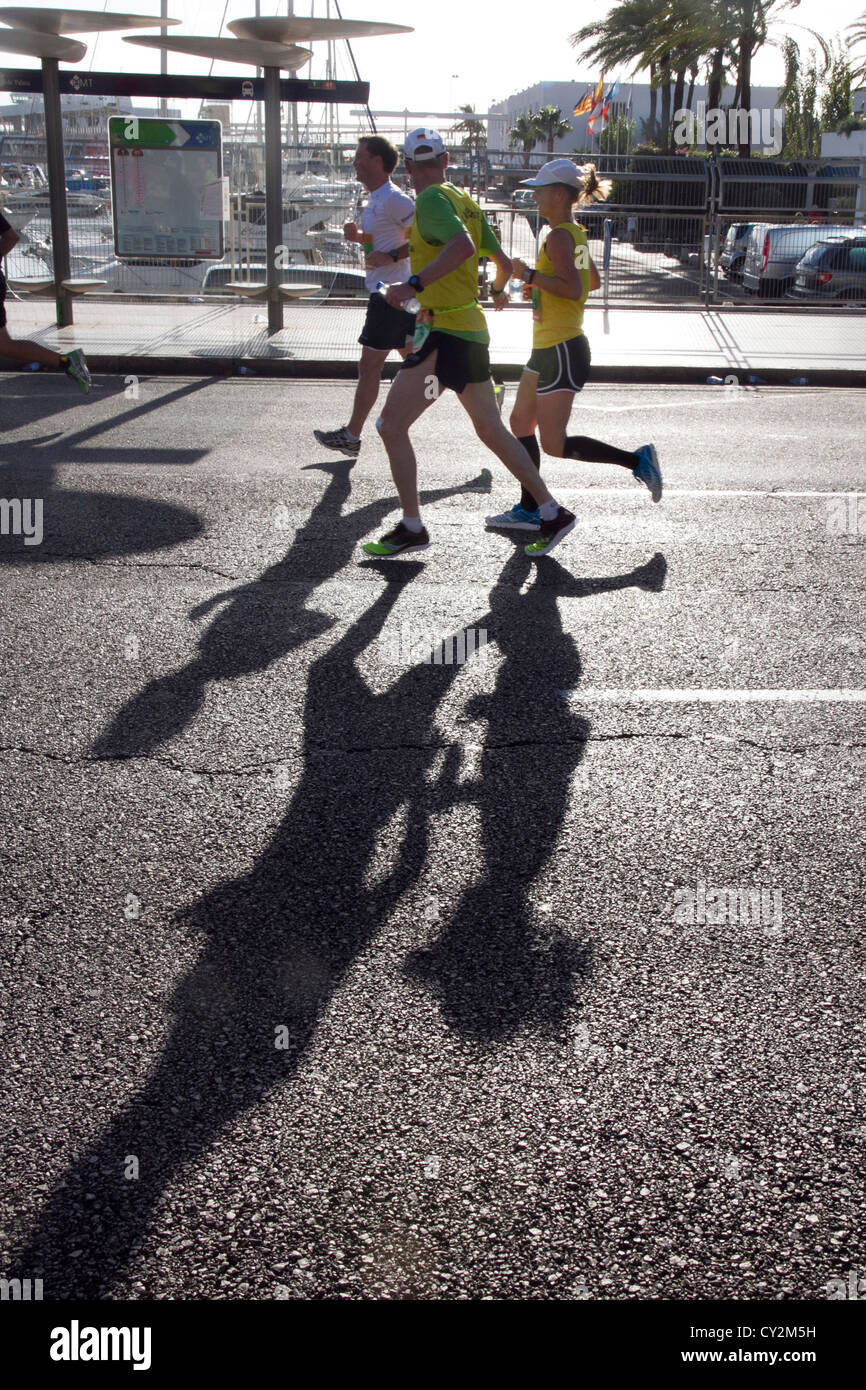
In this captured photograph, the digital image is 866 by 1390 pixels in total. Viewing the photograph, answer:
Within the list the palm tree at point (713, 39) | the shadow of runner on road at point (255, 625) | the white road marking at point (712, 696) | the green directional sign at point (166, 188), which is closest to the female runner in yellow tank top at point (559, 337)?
the shadow of runner on road at point (255, 625)

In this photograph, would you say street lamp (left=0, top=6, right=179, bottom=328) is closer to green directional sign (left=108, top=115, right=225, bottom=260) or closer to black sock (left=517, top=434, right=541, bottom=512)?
green directional sign (left=108, top=115, right=225, bottom=260)

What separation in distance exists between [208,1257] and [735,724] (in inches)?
112

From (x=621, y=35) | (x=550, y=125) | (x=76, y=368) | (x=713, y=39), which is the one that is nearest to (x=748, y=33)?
(x=713, y=39)

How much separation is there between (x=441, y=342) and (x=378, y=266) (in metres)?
2.54

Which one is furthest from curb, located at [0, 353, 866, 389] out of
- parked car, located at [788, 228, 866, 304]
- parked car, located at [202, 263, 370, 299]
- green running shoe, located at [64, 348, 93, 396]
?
parked car, located at [788, 228, 866, 304]

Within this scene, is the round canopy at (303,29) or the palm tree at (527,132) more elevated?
the palm tree at (527,132)

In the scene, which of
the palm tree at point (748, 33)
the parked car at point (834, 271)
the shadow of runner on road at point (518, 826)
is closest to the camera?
the shadow of runner on road at point (518, 826)

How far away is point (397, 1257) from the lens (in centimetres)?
223

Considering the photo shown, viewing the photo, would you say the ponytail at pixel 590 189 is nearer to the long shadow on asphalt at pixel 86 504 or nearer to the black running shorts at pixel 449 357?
the black running shorts at pixel 449 357

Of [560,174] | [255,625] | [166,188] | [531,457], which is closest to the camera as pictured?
[255,625]

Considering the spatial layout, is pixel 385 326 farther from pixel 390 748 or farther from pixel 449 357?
pixel 390 748

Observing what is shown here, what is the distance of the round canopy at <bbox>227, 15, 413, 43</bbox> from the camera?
12656 mm

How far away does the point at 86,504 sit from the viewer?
7344 millimetres

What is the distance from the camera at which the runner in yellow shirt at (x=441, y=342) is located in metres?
5.98
